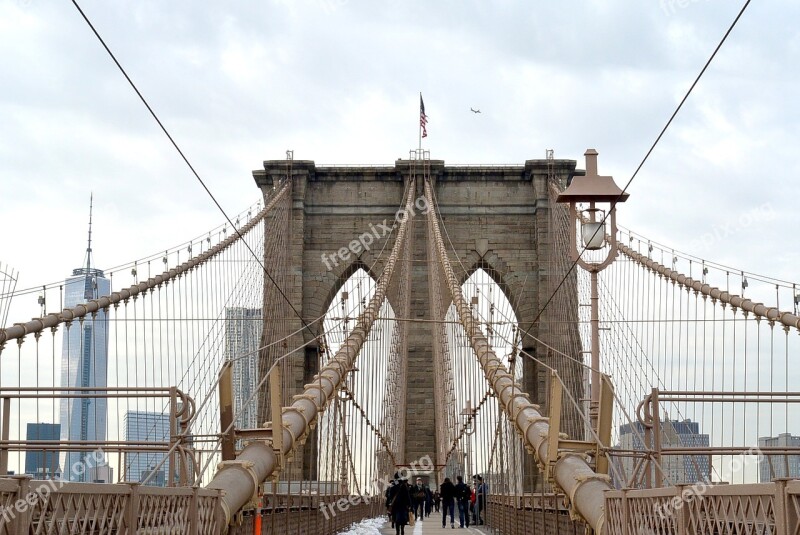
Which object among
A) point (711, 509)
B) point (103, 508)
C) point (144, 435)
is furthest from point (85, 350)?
point (711, 509)

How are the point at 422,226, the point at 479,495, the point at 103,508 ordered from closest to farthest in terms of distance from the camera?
1. the point at 103,508
2. the point at 479,495
3. the point at 422,226

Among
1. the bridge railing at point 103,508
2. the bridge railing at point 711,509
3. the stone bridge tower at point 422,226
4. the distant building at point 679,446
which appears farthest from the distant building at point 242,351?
the bridge railing at point 711,509

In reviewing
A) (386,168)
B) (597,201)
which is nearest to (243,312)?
(386,168)

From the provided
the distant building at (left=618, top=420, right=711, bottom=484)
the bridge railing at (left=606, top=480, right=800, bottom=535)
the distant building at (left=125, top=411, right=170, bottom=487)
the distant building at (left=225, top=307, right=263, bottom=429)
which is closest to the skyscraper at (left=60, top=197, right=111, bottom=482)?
the distant building at (left=125, top=411, right=170, bottom=487)

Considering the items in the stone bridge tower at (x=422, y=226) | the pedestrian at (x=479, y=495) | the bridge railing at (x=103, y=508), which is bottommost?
the pedestrian at (x=479, y=495)

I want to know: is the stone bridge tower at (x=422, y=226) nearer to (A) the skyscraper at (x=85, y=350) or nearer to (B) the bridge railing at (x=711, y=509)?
(A) the skyscraper at (x=85, y=350)

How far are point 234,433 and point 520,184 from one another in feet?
92.3

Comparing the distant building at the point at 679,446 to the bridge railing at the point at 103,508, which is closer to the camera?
the bridge railing at the point at 103,508

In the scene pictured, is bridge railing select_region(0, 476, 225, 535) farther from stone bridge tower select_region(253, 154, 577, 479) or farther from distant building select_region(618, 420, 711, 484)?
stone bridge tower select_region(253, 154, 577, 479)

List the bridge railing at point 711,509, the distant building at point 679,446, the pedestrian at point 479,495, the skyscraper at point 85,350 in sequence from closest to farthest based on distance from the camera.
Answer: the bridge railing at point 711,509 < the distant building at point 679,446 < the skyscraper at point 85,350 < the pedestrian at point 479,495

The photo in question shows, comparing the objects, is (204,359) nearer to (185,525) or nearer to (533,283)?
(185,525)

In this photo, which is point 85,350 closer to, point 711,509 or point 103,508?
point 103,508

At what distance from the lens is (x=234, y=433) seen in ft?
30.8

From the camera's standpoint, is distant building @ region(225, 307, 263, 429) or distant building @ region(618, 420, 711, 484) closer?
distant building @ region(618, 420, 711, 484)
